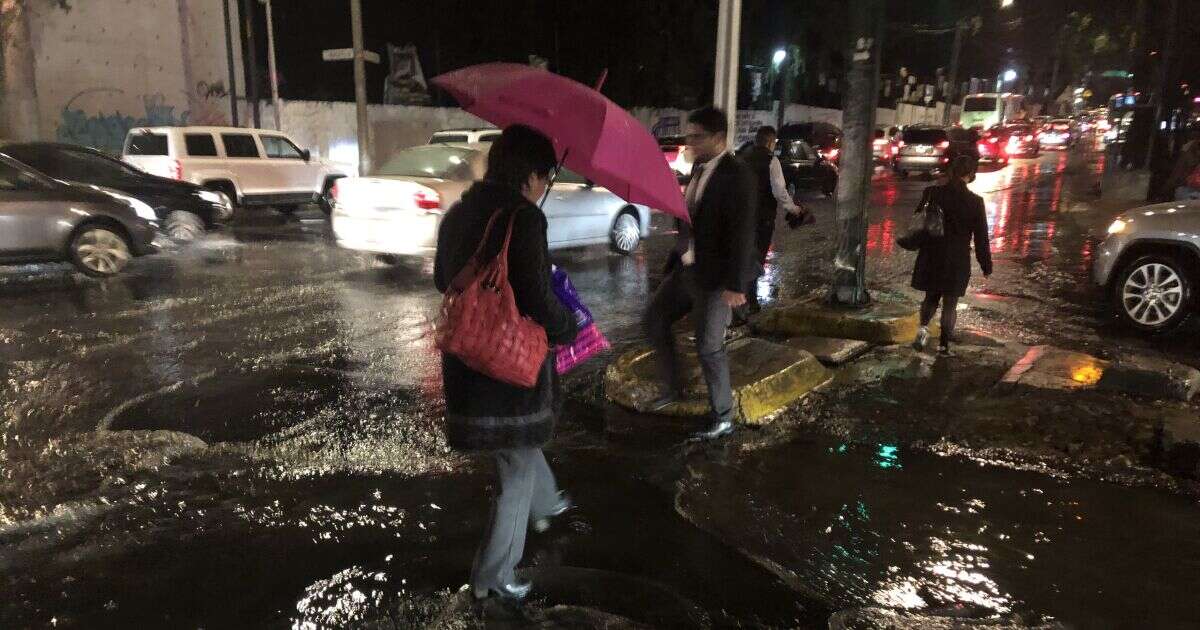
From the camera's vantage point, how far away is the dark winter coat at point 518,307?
266cm

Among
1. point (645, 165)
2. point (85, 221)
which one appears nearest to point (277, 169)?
point (85, 221)

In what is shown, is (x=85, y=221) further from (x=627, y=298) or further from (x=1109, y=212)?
(x=1109, y=212)

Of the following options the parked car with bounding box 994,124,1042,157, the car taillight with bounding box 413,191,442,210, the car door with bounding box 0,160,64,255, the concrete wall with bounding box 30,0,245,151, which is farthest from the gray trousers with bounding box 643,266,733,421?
the parked car with bounding box 994,124,1042,157

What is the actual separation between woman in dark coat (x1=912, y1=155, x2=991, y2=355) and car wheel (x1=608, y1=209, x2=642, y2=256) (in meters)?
6.06

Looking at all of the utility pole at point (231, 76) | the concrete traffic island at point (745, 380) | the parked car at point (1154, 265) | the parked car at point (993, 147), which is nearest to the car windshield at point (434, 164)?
the concrete traffic island at point (745, 380)

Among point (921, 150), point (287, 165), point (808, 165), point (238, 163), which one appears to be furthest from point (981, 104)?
point (238, 163)

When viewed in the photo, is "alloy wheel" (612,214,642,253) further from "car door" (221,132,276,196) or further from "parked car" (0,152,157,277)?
"car door" (221,132,276,196)

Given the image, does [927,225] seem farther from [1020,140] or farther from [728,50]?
[1020,140]

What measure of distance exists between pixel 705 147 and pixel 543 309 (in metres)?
2.28

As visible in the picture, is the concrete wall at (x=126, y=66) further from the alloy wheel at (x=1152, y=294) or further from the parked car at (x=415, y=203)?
the alloy wheel at (x=1152, y=294)

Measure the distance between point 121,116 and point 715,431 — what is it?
61.1 ft

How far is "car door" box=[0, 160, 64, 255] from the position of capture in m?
8.98

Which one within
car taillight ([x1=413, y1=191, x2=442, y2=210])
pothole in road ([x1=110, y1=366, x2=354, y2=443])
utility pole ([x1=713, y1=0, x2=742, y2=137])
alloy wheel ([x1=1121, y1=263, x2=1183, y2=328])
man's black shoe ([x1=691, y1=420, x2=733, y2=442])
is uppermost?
utility pole ([x1=713, y1=0, x2=742, y2=137])

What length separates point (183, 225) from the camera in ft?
39.9
